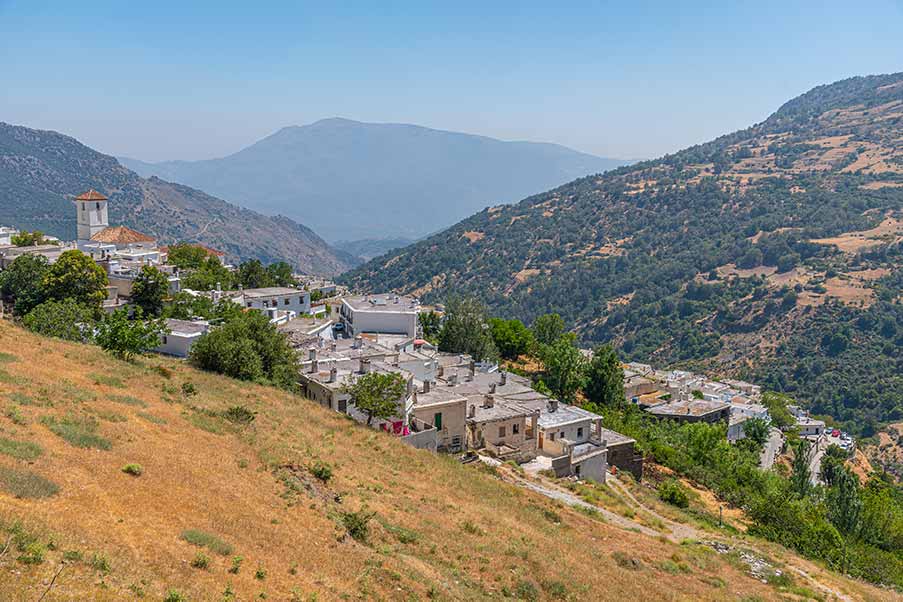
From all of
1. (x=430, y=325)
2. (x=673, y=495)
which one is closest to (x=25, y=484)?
(x=673, y=495)

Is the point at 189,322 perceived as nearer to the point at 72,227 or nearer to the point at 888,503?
the point at 888,503

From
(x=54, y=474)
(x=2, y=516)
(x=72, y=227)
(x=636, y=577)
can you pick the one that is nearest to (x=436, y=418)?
(x=636, y=577)

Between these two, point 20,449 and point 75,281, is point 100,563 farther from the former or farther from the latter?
point 75,281

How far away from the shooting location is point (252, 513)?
15.4m

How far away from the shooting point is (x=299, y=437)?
23453 millimetres

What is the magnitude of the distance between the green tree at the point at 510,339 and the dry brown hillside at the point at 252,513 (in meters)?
31.0

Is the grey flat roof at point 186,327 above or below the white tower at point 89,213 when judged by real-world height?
below

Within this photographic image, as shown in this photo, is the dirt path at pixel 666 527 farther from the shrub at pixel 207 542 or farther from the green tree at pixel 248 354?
the shrub at pixel 207 542

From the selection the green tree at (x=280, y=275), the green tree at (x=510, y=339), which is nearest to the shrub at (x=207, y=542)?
the green tree at (x=510, y=339)

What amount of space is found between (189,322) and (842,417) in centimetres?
7144

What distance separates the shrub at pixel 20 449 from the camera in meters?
14.1

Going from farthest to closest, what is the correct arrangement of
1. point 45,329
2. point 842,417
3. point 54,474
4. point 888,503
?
point 842,417
point 888,503
point 45,329
point 54,474

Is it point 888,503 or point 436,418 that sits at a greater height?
point 436,418

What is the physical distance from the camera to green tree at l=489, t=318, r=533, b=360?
5878 cm
